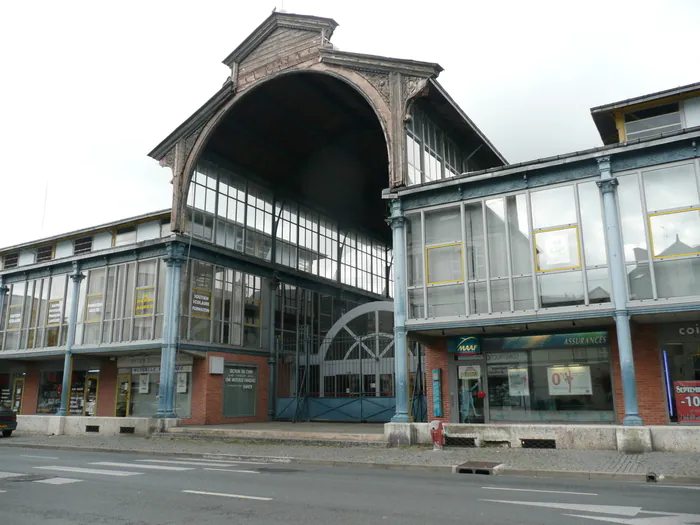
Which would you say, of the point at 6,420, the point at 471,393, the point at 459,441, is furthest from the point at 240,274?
the point at 459,441

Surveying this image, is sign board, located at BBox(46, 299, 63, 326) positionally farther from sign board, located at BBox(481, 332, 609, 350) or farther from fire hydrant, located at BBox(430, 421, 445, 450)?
sign board, located at BBox(481, 332, 609, 350)

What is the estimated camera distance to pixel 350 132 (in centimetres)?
3050

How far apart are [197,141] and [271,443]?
555 inches

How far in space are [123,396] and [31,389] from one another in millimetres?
8229

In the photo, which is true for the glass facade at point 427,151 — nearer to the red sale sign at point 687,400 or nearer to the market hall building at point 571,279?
the market hall building at point 571,279

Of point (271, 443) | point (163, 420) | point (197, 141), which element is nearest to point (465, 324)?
point (271, 443)

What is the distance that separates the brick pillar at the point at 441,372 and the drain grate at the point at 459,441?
166 cm

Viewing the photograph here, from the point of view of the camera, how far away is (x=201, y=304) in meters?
27.0

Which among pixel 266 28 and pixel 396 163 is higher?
pixel 266 28

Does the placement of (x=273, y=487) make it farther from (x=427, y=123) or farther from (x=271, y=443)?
(x=427, y=123)

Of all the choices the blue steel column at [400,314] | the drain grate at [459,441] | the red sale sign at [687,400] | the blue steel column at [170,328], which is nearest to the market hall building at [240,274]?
the blue steel column at [170,328]

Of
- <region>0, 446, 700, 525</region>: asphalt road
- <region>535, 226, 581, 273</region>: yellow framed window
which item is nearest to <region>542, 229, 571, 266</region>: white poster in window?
<region>535, 226, 581, 273</region>: yellow framed window

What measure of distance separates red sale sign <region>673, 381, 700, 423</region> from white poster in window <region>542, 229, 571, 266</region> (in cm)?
452

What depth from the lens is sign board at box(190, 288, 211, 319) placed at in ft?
87.3
